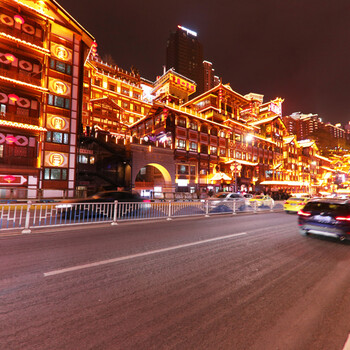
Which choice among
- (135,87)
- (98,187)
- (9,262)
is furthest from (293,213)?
(135,87)

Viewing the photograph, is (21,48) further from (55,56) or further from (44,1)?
(44,1)

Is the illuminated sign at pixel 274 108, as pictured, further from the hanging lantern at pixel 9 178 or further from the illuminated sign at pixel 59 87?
the hanging lantern at pixel 9 178

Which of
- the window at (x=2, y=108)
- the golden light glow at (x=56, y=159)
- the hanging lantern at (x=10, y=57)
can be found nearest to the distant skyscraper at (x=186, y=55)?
the hanging lantern at (x=10, y=57)

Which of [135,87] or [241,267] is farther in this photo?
[135,87]

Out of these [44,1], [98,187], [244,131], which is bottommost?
[98,187]

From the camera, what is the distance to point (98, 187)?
25578 millimetres

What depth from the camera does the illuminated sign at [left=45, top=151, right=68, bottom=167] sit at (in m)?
21.5

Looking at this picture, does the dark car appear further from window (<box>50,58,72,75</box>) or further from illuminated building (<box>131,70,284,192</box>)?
window (<box>50,58,72,75</box>)

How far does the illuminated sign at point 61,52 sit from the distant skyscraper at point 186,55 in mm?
104972

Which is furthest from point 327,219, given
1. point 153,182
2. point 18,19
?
point 18,19

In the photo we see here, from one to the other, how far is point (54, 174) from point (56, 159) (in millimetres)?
1762

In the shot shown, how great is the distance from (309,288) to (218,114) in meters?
→ 38.4

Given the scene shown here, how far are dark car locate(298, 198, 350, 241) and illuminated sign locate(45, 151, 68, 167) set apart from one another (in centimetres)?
2380

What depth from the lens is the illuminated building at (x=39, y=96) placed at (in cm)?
1950
